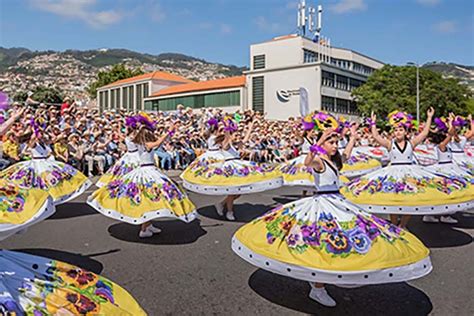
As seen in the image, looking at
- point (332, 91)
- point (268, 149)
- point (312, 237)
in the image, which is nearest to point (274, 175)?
point (312, 237)

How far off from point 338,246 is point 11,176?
640 cm

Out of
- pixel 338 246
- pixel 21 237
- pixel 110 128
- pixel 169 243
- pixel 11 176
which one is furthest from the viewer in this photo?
pixel 110 128

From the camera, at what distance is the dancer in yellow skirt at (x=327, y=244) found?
3.75 meters

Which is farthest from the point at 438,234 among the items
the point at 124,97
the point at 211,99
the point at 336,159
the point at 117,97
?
the point at 117,97

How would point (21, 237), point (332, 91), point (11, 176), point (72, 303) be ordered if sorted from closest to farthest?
1. point (72, 303)
2. point (21, 237)
3. point (11, 176)
4. point (332, 91)

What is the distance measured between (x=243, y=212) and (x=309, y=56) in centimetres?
5139

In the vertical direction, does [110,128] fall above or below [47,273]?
above

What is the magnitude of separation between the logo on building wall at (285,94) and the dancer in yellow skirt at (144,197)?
152 ft

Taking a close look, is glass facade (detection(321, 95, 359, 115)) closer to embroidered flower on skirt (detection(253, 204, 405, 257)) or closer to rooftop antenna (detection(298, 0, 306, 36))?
rooftop antenna (detection(298, 0, 306, 36))

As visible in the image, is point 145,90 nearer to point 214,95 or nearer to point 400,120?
point 214,95

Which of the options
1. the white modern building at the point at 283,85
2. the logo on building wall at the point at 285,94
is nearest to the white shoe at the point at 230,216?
the white modern building at the point at 283,85

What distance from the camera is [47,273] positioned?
2742mm

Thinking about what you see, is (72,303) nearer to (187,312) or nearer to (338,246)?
(187,312)

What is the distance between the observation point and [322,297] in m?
4.21
